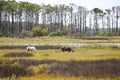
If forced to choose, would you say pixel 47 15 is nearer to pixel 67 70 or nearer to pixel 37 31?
pixel 37 31

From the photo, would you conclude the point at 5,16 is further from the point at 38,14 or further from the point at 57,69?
the point at 57,69

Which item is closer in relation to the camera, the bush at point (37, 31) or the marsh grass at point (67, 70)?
the marsh grass at point (67, 70)

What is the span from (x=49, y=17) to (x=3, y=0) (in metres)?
22.7

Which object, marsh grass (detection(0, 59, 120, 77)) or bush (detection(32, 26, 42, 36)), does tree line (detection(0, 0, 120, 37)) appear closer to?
bush (detection(32, 26, 42, 36))

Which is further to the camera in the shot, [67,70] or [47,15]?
[47,15]

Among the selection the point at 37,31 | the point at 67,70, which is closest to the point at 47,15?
the point at 37,31

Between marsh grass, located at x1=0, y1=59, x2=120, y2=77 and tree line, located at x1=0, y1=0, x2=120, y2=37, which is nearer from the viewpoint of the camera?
marsh grass, located at x1=0, y1=59, x2=120, y2=77

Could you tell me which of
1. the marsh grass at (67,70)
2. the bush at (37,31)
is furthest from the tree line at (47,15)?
the marsh grass at (67,70)

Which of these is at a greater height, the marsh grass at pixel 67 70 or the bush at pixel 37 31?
the bush at pixel 37 31

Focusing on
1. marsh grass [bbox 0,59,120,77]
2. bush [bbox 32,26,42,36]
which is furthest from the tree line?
marsh grass [bbox 0,59,120,77]

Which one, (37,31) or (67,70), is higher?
(37,31)

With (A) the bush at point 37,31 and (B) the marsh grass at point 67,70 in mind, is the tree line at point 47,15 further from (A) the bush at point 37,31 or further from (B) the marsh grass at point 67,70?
(B) the marsh grass at point 67,70

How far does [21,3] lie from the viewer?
351 feet

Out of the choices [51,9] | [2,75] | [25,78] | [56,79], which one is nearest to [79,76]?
[56,79]
